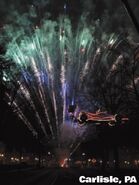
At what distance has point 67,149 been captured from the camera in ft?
615

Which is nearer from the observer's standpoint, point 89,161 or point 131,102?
point 131,102

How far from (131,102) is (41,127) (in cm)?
6805

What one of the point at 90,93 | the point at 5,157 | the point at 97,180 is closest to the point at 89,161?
the point at 5,157

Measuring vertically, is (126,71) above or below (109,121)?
above

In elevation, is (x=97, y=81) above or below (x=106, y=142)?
above

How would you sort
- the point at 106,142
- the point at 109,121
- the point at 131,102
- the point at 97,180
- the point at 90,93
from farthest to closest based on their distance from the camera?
the point at 106,142 < the point at 90,93 < the point at 131,102 < the point at 97,180 < the point at 109,121

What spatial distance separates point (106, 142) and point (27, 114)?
78.8ft

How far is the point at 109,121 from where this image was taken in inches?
961

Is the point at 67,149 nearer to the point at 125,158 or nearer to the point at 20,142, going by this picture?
the point at 125,158

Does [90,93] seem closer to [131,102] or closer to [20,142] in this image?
[131,102]

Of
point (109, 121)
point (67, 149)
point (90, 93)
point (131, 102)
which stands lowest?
point (109, 121)

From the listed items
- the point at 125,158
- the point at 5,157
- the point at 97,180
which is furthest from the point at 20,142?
the point at 97,180

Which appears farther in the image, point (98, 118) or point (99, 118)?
point (99, 118)

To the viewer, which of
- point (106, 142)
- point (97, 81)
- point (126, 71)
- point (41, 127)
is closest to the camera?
point (126, 71)
